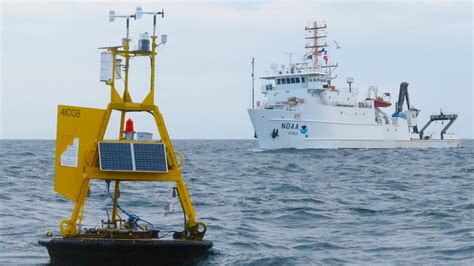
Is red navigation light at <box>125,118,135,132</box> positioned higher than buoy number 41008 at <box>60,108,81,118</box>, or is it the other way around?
buoy number 41008 at <box>60,108,81,118</box>

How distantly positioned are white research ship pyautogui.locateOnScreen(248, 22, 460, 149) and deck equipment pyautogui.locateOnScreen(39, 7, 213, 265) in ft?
166

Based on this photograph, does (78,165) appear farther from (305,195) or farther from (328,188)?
(328,188)

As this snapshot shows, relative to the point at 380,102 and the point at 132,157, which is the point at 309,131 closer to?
the point at 380,102

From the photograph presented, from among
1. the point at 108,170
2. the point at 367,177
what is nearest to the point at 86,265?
the point at 108,170

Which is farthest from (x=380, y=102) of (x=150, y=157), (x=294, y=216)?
(x=150, y=157)

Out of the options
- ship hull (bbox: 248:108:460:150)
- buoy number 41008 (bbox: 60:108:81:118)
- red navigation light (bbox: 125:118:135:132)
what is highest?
buoy number 41008 (bbox: 60:108:81:118)

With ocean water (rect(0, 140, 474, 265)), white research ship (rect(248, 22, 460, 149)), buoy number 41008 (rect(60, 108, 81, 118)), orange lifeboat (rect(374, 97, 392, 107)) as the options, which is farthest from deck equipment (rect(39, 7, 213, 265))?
orange lifeboat (rect(374, 97, 392, 107))

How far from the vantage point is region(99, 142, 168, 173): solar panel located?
1118cm

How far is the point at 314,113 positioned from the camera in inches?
2525

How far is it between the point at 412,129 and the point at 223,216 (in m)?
68.9

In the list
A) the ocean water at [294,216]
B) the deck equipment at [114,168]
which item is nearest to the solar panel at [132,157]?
the deck equipment at [114,168]

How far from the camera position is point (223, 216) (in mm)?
18344

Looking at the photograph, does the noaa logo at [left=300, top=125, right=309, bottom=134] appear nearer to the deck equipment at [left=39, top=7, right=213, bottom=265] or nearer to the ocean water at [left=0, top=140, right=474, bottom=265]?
the ocean water at [left=0, top=140, right=474, bottom=265]

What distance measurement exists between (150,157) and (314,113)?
2097 inches
